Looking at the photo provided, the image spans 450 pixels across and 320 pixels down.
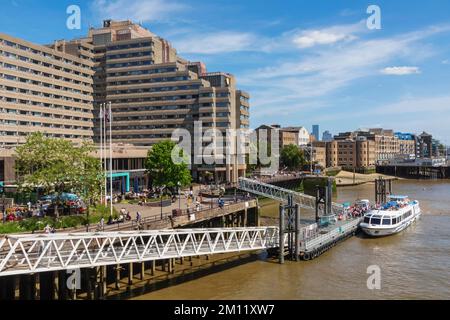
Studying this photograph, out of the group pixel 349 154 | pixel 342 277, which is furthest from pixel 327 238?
pixel 349 154

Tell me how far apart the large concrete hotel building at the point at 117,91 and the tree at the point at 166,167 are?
31225 mm

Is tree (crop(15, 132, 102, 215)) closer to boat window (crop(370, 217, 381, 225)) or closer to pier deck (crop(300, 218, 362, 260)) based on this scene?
pier deck (crop(300, 218, 362, 260))

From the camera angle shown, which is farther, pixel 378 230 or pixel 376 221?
pixel 376 221

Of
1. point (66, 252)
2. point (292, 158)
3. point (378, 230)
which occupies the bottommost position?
point (378, 230)

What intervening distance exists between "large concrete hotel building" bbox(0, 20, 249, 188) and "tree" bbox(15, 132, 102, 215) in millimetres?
51050

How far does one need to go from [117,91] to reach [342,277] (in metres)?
91.9

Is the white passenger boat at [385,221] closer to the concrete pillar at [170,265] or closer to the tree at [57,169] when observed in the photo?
the concrete pillar at [170,265]

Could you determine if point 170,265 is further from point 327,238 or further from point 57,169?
point 327,238

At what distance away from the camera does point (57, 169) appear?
38.8 meters

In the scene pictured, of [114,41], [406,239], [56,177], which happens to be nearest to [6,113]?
[114,41]

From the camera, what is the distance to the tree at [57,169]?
3862cm

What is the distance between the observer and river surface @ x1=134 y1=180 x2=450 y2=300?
103 ft

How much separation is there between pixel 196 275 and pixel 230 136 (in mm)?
66049
